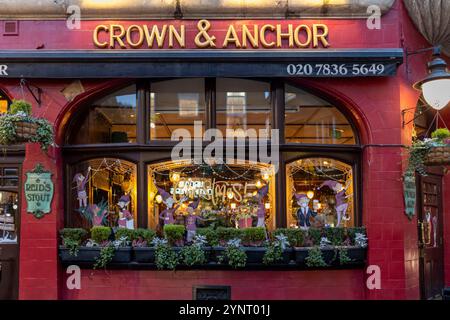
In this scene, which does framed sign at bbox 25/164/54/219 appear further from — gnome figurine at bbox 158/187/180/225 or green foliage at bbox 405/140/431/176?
green foliage at bbox 405/140/431/176

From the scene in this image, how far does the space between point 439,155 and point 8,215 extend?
6.60 m

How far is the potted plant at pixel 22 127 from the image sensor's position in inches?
284

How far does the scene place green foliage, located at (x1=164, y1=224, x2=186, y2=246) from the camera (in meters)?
7.91

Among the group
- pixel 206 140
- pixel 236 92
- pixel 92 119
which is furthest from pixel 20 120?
pixel 236 92

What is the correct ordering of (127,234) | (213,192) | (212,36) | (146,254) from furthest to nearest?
(213,192)
(212,36)
(127,234)
(146,254)

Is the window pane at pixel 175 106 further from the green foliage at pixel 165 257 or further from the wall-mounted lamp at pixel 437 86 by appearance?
the wall-mounted lamp at pixel 437 86

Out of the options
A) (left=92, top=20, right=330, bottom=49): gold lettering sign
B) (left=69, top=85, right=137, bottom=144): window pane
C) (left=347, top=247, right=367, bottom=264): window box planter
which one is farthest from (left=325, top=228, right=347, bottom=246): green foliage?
(left=69, top=85, right=137, bottom=144): window pane

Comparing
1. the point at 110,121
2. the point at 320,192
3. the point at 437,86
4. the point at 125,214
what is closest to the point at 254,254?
the point at 320,192

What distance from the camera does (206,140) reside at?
8312mm

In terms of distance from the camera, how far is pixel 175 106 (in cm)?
852

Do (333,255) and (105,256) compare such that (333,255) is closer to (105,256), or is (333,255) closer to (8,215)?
(105,256)

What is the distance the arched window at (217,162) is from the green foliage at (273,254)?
0.48m

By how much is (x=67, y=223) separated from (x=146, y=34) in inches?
127

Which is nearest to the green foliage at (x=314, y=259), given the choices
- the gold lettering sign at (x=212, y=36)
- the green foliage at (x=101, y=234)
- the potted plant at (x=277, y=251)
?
the potted plant at (x=277, y=251)
